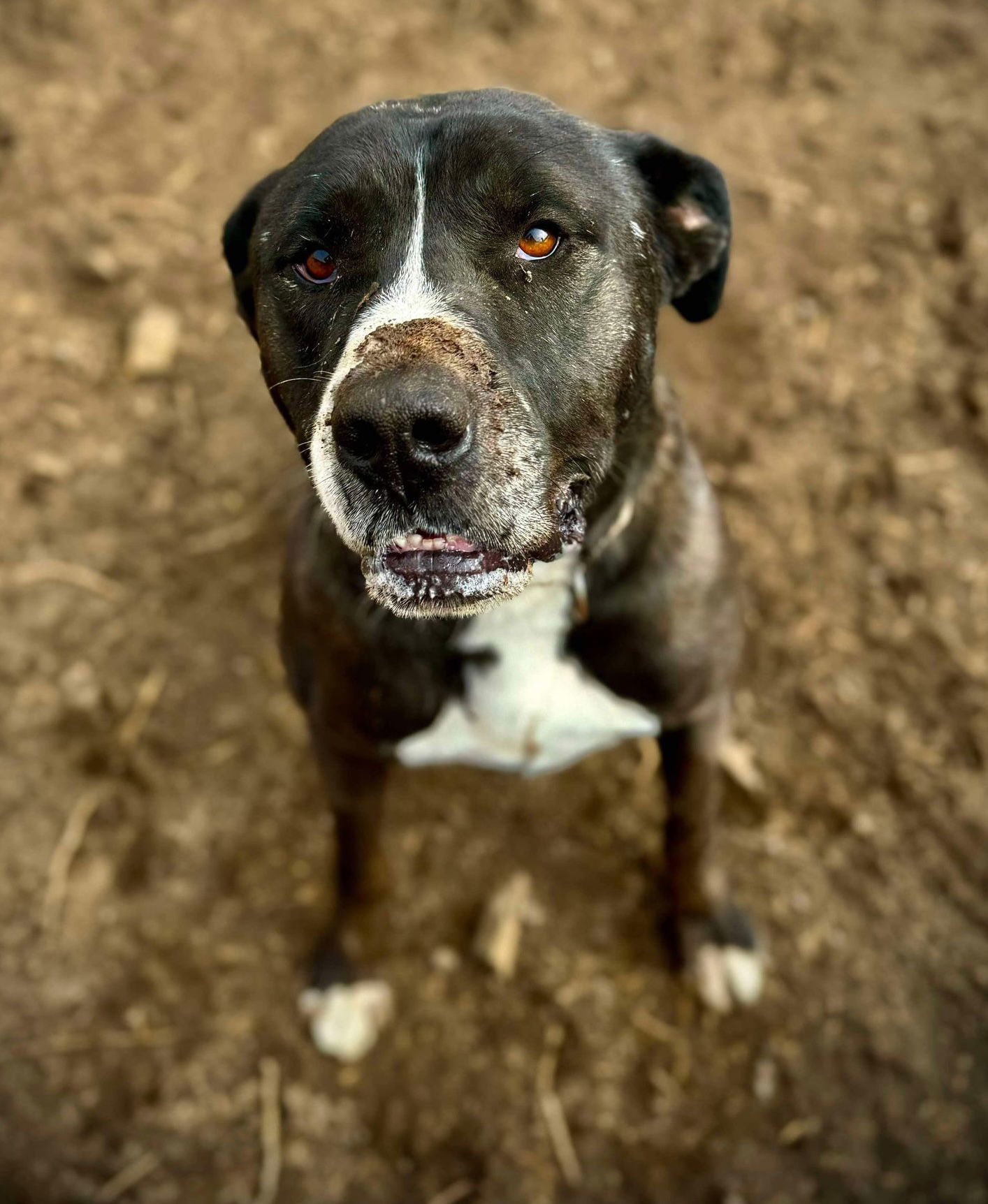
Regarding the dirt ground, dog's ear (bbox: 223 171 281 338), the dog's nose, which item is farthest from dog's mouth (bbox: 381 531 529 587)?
the dirt ground

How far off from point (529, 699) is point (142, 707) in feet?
5.27

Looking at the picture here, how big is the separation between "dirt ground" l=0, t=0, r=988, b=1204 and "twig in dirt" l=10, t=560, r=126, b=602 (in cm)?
1

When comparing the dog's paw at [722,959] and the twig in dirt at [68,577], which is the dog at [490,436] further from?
the twig in dirt at [68,577]

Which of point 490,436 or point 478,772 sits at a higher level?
point 490,436

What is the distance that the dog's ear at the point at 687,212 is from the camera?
2059 mm

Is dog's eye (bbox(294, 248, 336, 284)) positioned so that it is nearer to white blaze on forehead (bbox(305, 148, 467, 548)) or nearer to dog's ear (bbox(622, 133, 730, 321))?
white blaze on forehead (bbox(305, 148, 467, 548))

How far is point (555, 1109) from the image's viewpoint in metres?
2.82

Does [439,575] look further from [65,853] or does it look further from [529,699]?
[65,853]

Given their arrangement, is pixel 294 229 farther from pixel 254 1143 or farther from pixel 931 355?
pixel 931 355

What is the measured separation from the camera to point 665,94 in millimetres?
4188

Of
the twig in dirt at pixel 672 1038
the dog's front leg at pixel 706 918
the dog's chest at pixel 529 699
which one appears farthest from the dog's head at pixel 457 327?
the twig in dirt at pixel 672 1038

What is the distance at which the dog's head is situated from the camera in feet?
5.49

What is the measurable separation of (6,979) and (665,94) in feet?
12.8

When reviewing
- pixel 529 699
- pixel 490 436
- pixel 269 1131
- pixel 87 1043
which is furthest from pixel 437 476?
pixel 87 1043
